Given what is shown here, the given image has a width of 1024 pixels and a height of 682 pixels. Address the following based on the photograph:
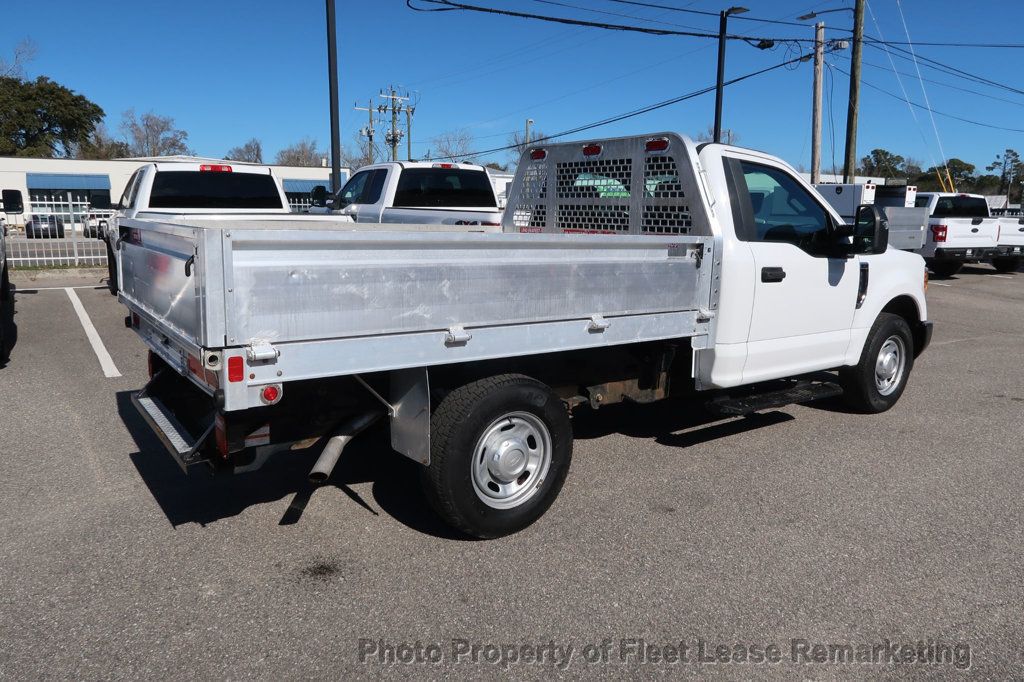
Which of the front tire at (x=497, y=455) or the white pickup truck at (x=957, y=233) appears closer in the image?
the front tire at (x=497, y=455)

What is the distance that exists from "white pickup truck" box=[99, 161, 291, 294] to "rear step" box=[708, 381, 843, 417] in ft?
22.0

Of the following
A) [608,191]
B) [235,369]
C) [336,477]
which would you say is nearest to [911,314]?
[608,191]

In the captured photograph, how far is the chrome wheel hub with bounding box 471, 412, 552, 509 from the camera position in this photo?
402cm

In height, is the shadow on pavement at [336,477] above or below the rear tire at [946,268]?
below

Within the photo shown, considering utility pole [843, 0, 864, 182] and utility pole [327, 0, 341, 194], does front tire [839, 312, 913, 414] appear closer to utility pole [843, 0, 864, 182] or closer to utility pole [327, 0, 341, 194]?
utility pole [327, 0, 341, 194]

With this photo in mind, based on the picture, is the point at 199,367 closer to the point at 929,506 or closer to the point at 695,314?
the point at 695,314

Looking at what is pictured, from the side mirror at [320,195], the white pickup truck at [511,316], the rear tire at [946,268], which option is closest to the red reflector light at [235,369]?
the white pickup truck at [511,316]

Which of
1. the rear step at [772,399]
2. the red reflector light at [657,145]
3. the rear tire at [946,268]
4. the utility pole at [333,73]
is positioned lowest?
the rear step at [772,399]

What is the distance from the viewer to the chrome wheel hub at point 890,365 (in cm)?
657

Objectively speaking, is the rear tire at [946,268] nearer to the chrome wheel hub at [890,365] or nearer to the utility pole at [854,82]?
the utility pole at [854,82]

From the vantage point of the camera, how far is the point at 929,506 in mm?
4719

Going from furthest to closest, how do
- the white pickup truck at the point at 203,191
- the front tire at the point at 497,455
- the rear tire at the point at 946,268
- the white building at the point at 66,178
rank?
the white building at the point at 66,178 < the rear tire at the point at 946,268 < the white pickup truck at the point at 203,191 < the front tire at the point at 497,455

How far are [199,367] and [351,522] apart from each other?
4.37 ft

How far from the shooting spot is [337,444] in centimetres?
382
